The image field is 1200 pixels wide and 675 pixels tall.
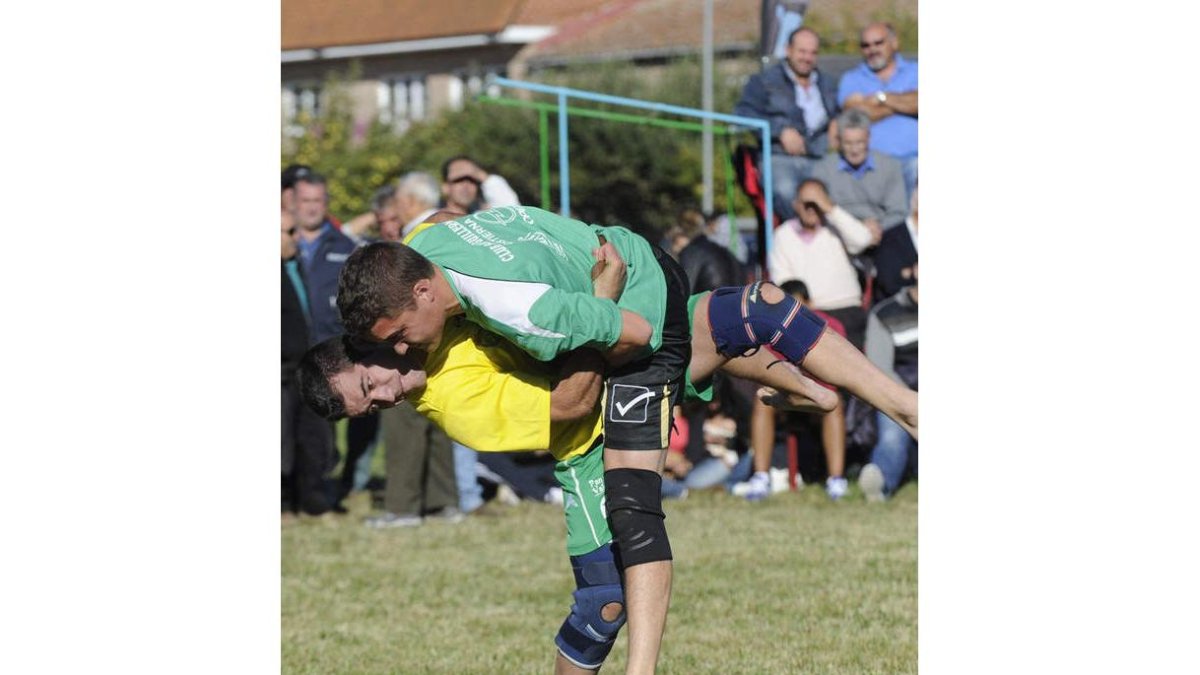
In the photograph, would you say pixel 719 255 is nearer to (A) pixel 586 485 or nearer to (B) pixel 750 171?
(B) pixel 750 171

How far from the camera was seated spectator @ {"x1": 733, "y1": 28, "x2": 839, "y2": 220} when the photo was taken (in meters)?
12.0

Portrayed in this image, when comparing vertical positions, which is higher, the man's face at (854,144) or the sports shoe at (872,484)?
the man's face at (854,144)

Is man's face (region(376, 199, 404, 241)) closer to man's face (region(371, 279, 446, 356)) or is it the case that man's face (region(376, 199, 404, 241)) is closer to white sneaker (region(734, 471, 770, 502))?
white sneaker (region(734, 471, 770, 502))

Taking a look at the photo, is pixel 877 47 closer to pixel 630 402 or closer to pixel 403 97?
pixel 630 402

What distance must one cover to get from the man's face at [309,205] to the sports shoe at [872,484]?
4158 mm

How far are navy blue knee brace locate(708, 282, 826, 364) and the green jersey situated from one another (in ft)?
1.05

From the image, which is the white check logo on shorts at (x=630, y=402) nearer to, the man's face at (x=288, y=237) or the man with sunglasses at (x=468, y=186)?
the man with sunglasses at (x=468, y=186)

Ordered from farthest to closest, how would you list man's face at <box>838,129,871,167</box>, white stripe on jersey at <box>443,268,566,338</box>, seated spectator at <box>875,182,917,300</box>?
man's face at <box>838,129,871,167</box> < seated spectator at <box>875,182,917,300</box> < white stripe on jersey at <box>443,268,566,338</box>

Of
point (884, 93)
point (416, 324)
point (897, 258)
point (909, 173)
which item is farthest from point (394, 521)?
point (416, 324)

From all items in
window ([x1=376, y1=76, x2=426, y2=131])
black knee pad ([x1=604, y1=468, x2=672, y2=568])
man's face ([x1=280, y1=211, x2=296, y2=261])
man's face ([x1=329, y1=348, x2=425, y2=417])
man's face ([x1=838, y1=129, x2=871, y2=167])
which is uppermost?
window ([x1=376, y1=76, x2=426, y2=131])

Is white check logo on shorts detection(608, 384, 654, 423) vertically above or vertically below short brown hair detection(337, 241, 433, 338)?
below

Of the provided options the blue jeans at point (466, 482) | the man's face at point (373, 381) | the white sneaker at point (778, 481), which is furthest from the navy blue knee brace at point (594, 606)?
the white sneaker at point (778, 481)

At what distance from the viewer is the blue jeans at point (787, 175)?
11969 millimetres

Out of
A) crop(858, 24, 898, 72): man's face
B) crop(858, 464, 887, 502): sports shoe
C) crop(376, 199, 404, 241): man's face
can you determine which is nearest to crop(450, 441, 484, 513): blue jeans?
crop(376, 199, 404, 241): man's face
